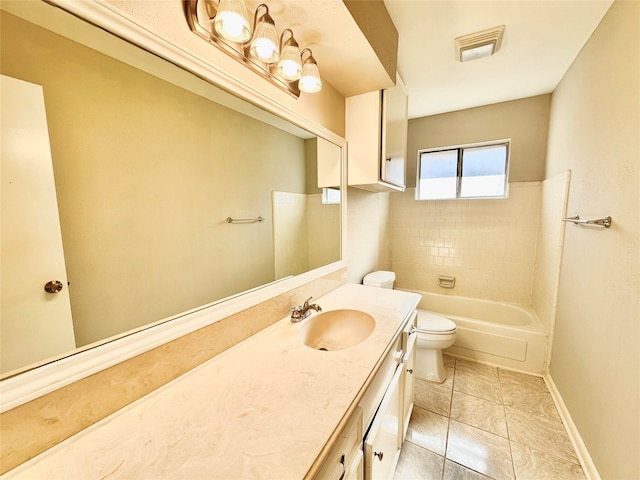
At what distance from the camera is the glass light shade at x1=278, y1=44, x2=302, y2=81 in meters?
1.01

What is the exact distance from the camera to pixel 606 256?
1.22 m

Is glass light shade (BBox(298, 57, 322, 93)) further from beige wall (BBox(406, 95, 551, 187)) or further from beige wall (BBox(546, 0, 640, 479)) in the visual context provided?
beige wall (BBox(406, 95, 551, 187))

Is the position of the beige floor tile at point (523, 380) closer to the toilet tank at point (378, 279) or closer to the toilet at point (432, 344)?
the toilet at point (432, 344)

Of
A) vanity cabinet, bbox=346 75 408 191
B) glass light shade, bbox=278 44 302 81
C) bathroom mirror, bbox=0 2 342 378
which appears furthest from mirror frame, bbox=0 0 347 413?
vanity cabinet, bbox=346 75 408 191

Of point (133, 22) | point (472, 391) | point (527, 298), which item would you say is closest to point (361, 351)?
point (133, 22)

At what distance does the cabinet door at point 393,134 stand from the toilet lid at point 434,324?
1.21 m

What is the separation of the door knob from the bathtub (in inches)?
105

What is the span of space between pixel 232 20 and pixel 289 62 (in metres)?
0.30

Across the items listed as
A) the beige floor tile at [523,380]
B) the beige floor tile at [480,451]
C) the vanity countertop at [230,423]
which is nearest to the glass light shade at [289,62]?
the vanity countertop at [230,423]

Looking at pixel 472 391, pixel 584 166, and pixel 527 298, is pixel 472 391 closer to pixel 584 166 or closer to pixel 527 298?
pixel 527 298

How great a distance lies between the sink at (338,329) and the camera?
3.98ft

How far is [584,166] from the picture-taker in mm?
1523

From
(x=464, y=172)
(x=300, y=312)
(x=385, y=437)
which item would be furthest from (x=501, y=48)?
(x=385, y=437)

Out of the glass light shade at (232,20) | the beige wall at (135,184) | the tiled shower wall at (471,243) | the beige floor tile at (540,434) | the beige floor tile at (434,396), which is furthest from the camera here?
the tiled shower wall at (471,243)
